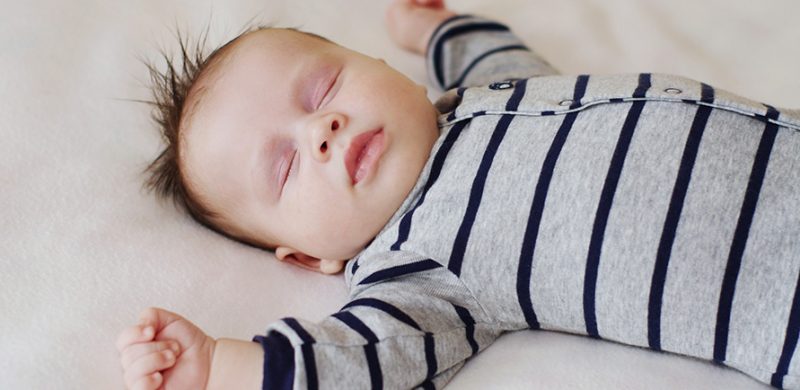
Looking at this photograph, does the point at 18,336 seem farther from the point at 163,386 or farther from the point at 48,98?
the point at 48,98

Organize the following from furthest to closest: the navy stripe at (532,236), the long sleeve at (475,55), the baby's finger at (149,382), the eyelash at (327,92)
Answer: the long sleeve at (475,55) < the eyelash at (327,92) < the navy stripe at (532,236) < the baby's finger at (149,382)

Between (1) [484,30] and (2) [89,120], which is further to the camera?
(1) [484,30]

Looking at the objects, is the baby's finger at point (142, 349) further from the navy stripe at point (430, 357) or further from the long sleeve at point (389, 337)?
the navy stripe at point (430, 357)

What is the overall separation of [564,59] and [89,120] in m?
0.79

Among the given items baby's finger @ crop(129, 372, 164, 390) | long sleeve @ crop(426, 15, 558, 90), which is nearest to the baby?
baby's finger @ crop(129, 372, 164, 390)

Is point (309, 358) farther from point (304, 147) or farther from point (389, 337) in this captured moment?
point (304, 147)

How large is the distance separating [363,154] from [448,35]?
51 centimetres

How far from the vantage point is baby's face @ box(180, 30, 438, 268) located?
3.38 ft

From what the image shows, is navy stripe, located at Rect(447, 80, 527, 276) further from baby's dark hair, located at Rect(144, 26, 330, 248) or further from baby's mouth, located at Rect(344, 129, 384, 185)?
baby's dark hair, located at Rect(144, 26, 330, 248)

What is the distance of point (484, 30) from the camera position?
151cm

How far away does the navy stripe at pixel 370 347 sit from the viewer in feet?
2.89

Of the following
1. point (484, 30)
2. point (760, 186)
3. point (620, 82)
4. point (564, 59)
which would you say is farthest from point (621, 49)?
point (760, 186)

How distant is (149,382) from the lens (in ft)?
2.77

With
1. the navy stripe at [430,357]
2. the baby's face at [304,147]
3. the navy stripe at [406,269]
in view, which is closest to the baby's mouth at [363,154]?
the baby's face at [304,147]
